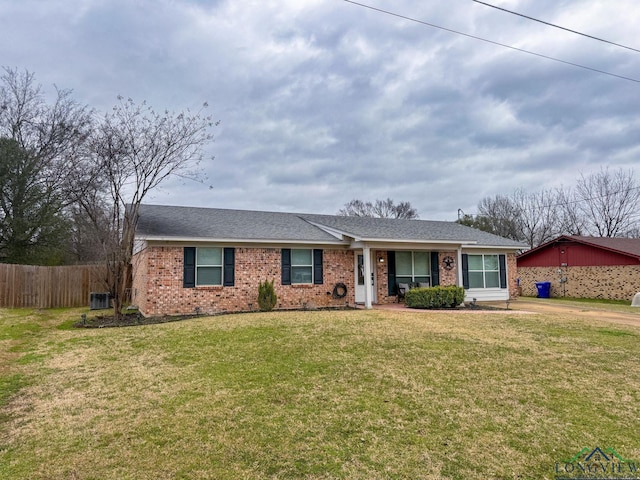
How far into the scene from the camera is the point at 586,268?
68.1 feet

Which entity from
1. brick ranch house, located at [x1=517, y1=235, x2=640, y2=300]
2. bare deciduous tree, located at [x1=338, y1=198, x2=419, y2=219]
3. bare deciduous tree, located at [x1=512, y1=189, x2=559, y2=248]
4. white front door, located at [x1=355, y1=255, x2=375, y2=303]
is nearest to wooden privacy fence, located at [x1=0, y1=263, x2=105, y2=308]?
white front door, located at [x1=355, y1=255, x2=375, y2=303]

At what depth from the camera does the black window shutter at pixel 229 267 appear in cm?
1288

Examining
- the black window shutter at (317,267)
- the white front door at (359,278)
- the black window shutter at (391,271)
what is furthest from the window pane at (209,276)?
the black window shutter at (391,271)

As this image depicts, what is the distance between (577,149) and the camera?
79.6 ft

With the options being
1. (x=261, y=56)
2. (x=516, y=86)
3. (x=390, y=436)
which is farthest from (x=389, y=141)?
(x=390, y=436)

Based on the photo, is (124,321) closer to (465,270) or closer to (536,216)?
(465,270)

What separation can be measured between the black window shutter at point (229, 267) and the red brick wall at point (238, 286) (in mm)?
105

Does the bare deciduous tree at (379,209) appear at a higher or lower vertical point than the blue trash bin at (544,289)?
higher

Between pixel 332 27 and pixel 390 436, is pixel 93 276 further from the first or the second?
pixel 390 436

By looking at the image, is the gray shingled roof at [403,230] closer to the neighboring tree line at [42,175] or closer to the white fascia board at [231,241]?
the white fascia board at [231,241]

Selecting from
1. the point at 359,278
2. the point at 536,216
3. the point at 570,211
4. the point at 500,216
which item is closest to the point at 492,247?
the point at 359,278

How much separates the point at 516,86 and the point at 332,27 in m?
6.84

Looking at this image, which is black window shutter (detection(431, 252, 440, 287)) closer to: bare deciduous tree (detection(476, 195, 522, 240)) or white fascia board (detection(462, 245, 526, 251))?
white fascia board (detection(462, 245, 526, 251))

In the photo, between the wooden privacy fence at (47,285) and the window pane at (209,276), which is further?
the wooden privacy fence at (47,285)
